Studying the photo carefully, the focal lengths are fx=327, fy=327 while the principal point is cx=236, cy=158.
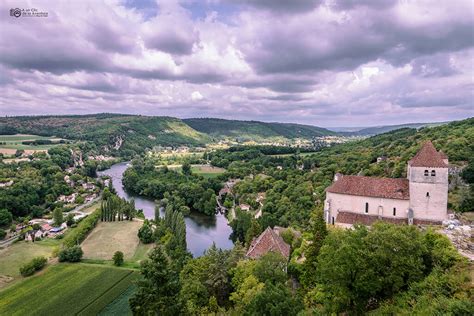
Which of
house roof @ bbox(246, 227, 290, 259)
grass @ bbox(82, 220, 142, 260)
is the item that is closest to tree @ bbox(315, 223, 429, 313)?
house roof @ bbox(246, 227, 290, 259)

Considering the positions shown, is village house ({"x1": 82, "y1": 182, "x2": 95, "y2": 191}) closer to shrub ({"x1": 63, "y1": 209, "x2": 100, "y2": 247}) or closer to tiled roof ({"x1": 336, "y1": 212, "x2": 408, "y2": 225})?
shrub ({"x1": 63, "y1": 209, "x2": 100, "y2": 247})

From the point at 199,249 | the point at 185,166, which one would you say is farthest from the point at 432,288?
the point at 185,166

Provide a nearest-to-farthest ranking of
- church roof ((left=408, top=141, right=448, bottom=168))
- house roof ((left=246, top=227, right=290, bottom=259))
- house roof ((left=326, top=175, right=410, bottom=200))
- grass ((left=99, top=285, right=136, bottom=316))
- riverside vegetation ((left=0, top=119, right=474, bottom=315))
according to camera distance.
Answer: riverside vegetation ((left=0, top=119, right=474, bottom=315))
church roof ((left=408, top=141, right=448, bottom=168))
house roof ((left=326, top=175, right=410, bottom=200))
house roof ((left=246, top=227, right=290, bottom=259))
grass ((left=99, top=285, right=136, bottom=316))

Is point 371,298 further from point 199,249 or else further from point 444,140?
point 444,140

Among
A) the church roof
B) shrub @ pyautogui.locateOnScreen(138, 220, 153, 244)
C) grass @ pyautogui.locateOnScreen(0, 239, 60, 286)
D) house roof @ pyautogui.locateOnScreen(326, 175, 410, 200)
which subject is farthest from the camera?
shrub @ pyautogui.locateOnScreen(138, 220, 153, 244)

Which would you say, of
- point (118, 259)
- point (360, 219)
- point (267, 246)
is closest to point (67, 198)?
point (118, 259)

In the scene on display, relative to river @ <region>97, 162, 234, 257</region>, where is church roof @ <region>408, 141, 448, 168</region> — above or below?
above

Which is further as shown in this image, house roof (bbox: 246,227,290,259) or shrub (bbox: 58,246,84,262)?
shrub (bbox: 58,246,84,262)
